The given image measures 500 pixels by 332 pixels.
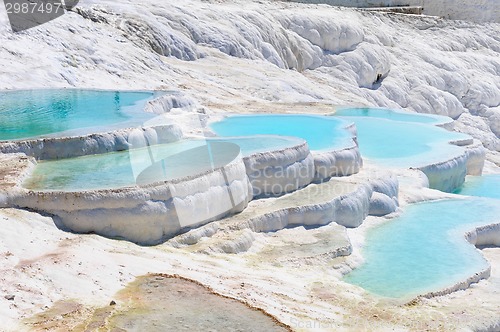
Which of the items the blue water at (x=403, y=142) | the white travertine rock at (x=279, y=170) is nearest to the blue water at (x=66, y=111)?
the white travertine rock at (x=279, y=170)

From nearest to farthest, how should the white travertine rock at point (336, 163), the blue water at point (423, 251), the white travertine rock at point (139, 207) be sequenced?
1. the white travertine rock at point (139, 207)
2. the blue water at point (423, 251)
3. the white travertine rock at point (336, 163)

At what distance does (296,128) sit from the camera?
11.5 meters

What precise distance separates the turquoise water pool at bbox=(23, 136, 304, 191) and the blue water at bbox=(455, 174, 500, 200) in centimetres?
392

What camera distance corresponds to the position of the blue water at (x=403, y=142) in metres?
11.7

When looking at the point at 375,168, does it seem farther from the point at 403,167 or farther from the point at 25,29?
the point at 25,29

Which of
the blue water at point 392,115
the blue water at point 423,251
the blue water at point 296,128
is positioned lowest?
the blue water at point 392,115

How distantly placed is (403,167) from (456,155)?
4.24 ft

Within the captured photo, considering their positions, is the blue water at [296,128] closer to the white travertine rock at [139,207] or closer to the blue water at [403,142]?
the blue water at [403,142]

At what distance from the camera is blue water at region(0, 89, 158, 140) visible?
9.16 meters

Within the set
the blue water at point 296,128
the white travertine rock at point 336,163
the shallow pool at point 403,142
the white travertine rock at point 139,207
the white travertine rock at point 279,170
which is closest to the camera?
the white travertine rock at point 139,207

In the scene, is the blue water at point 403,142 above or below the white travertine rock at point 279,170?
below

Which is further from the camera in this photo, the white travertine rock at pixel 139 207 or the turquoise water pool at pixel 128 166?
the turquoise water pool at pixel 128 166

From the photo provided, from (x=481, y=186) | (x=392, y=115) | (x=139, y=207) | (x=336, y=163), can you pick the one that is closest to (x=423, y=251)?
(x=336, y=163)

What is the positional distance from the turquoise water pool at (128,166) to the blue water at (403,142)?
2.67 m
